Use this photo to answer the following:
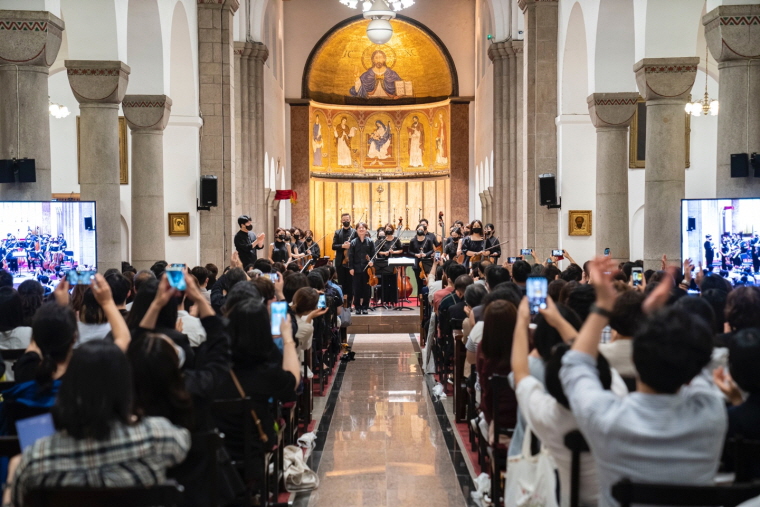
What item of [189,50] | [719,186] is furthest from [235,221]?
[719,186]

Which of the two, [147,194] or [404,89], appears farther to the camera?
[404,89]

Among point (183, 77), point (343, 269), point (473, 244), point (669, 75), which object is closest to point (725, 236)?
point (669, 75)

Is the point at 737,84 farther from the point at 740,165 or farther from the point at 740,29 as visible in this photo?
the point at 740,165

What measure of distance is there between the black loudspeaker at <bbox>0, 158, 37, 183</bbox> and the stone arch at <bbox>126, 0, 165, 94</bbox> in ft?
17.3

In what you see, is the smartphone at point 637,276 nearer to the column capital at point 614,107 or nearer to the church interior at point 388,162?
the church interior at point 388,162

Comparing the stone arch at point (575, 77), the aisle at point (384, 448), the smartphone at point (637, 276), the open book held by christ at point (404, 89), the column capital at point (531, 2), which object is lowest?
the aisle at point (384, 448)

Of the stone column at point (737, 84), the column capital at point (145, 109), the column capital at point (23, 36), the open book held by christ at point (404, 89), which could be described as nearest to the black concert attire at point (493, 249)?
the stone column at point (737, 84)

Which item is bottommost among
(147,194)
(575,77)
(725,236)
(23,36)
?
(725,236)

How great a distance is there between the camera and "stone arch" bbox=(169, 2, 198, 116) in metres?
16.5

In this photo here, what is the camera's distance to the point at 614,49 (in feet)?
46.1

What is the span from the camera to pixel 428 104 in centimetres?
3111

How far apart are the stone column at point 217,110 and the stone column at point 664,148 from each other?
850 centimetres

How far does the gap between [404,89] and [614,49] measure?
17740 mm

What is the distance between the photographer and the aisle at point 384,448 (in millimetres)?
6578
